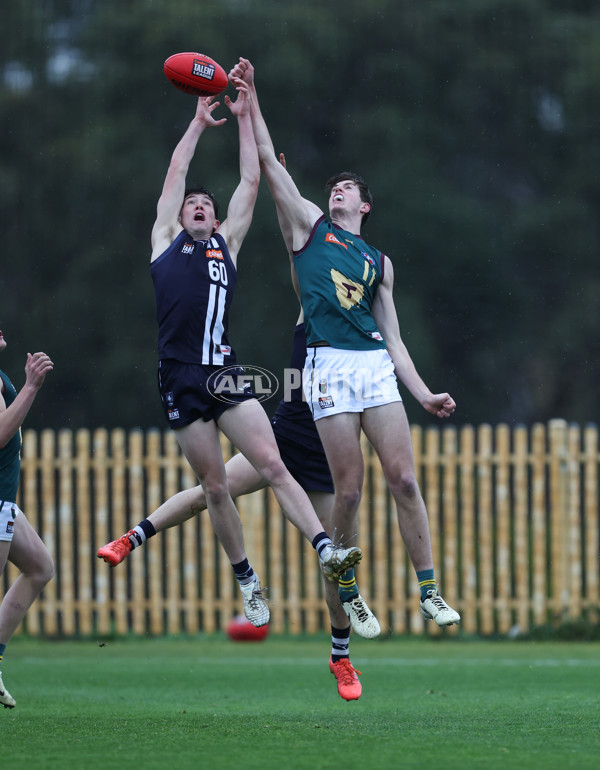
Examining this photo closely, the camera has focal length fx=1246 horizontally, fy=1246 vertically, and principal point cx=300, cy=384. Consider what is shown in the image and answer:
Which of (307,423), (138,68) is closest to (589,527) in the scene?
→ (307,423)

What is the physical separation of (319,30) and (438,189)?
11.9 feet

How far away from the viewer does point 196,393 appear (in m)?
7.37

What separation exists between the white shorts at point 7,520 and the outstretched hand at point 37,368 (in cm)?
74

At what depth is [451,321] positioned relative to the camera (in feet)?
74.2

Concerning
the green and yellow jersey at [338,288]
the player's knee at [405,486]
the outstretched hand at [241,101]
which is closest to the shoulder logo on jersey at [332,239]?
the green and yellow jersey at [338,288]

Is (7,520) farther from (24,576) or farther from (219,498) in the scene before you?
(219,498)

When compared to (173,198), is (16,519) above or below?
below

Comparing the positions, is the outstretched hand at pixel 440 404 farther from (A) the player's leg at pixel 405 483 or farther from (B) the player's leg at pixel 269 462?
(B) the player's leg at pixel 269 462

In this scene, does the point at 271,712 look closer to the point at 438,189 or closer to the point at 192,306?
the point at 192,306

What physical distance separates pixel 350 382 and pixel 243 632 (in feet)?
24.5

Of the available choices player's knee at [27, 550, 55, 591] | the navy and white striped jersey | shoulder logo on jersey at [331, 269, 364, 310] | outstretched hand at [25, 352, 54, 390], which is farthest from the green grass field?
shoulder logo on jersey at [331, 269, 364, 310]

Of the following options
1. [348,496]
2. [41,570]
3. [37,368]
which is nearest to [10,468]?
[37,368]

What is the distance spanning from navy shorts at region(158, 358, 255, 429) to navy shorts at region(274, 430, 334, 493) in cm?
75

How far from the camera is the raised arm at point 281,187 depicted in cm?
771
